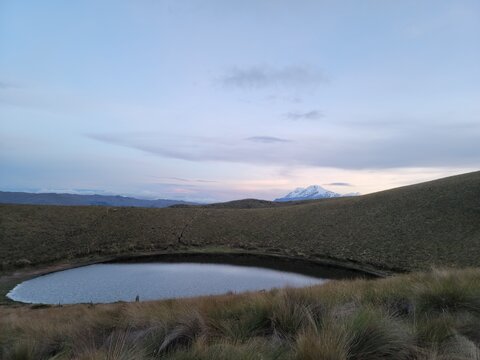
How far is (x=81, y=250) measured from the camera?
3244cm

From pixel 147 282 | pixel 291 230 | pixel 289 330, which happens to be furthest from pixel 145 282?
pixel 291 230

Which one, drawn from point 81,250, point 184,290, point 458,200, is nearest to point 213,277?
point 184,290

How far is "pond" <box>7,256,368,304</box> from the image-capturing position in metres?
19.5

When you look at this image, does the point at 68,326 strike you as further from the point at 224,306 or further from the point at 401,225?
the point at 401,225

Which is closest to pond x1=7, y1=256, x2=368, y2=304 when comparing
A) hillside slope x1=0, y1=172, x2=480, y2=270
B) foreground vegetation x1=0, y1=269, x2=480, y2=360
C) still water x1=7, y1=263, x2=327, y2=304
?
still water x1=7, y1=263, x2=327, y2=304

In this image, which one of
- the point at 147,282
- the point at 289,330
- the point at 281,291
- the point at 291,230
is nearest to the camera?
the point at 289,330

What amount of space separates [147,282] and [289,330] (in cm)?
1867

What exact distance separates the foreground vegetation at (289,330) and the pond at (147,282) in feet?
37.5

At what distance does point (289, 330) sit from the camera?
5262 mm

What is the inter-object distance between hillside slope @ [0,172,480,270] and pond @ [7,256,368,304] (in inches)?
216

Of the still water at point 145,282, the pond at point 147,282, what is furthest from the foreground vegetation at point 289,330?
the pond at point 147,282

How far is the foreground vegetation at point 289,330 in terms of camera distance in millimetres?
4137

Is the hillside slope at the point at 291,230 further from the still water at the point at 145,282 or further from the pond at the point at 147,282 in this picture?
the still water at the point at 145,282

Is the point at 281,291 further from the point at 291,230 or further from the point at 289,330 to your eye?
the point at 291,230
